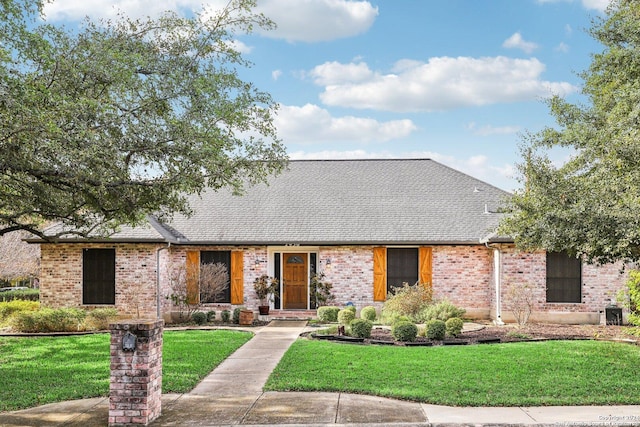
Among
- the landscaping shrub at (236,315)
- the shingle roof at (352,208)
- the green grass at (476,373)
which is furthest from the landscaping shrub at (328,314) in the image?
the green grass at (476,373)

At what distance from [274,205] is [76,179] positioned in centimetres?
1456

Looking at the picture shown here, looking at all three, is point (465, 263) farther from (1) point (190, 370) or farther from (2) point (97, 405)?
(2) point (97, 405)

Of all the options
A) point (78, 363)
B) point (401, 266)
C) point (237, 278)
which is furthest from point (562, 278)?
point (78, 363)

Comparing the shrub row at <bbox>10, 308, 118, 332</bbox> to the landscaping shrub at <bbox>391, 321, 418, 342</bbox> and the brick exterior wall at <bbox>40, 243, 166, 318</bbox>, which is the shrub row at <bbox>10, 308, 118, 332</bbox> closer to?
the brick exterior wall at <bbox>40, 243, 166, 318</bbox>

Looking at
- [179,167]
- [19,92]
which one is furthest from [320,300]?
[19,92]

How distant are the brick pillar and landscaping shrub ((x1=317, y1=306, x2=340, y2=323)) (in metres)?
11.7

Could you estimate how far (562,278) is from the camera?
19750mm

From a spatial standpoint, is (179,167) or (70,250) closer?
(179,167)

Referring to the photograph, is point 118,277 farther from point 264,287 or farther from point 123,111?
point 123,111

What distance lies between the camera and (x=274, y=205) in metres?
23.6

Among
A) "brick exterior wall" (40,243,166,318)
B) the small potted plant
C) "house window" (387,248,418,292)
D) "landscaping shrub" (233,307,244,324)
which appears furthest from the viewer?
"house window" (387,248,418,292)

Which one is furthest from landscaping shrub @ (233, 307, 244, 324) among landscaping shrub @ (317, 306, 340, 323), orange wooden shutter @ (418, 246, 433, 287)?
orange wooden shutter @ (418, 246, 433, 287)

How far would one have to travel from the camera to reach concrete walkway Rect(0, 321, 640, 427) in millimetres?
7957

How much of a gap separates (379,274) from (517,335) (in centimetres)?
641
